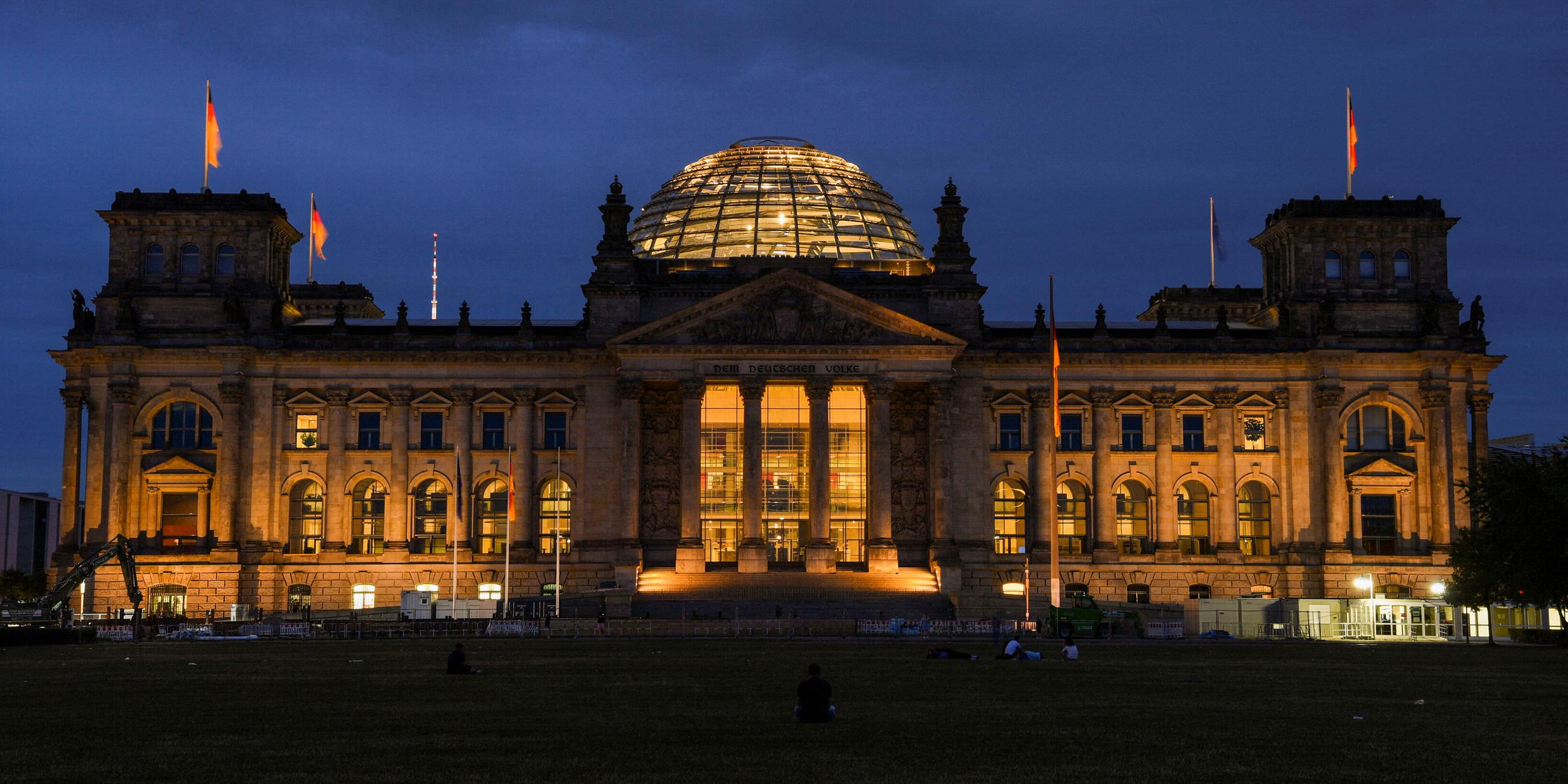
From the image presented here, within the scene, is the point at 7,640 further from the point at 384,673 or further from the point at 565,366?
the point at 565,366

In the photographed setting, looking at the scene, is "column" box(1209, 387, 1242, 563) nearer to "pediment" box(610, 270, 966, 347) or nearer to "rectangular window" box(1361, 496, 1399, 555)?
"rectangular window" box(1361, 496, 1399, 555)

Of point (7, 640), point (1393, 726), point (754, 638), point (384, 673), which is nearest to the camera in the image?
point (1393, 726)

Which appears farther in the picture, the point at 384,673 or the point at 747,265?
the point at 747,265

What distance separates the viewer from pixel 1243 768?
24672 millimetres

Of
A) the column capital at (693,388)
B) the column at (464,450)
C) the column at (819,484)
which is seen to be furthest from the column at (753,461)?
the column at (464,450)

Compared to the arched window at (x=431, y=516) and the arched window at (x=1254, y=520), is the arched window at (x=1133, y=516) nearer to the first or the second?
the arched window at (x=1254, y=520)

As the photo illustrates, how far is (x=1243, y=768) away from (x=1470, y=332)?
282 feet

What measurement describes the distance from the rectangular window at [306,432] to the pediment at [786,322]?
751 inches

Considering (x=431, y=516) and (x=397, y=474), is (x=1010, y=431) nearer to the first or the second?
(x=431, y=516)

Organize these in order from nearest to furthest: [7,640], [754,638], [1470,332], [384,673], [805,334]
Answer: [384,673]
[7,640]
[754,638]
[805,334]
[1470,332]

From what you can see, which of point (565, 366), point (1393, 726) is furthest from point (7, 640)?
point (1393, 726)

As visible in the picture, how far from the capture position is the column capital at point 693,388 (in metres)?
96.4

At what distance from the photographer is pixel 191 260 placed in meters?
103

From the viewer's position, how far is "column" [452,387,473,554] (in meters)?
101
